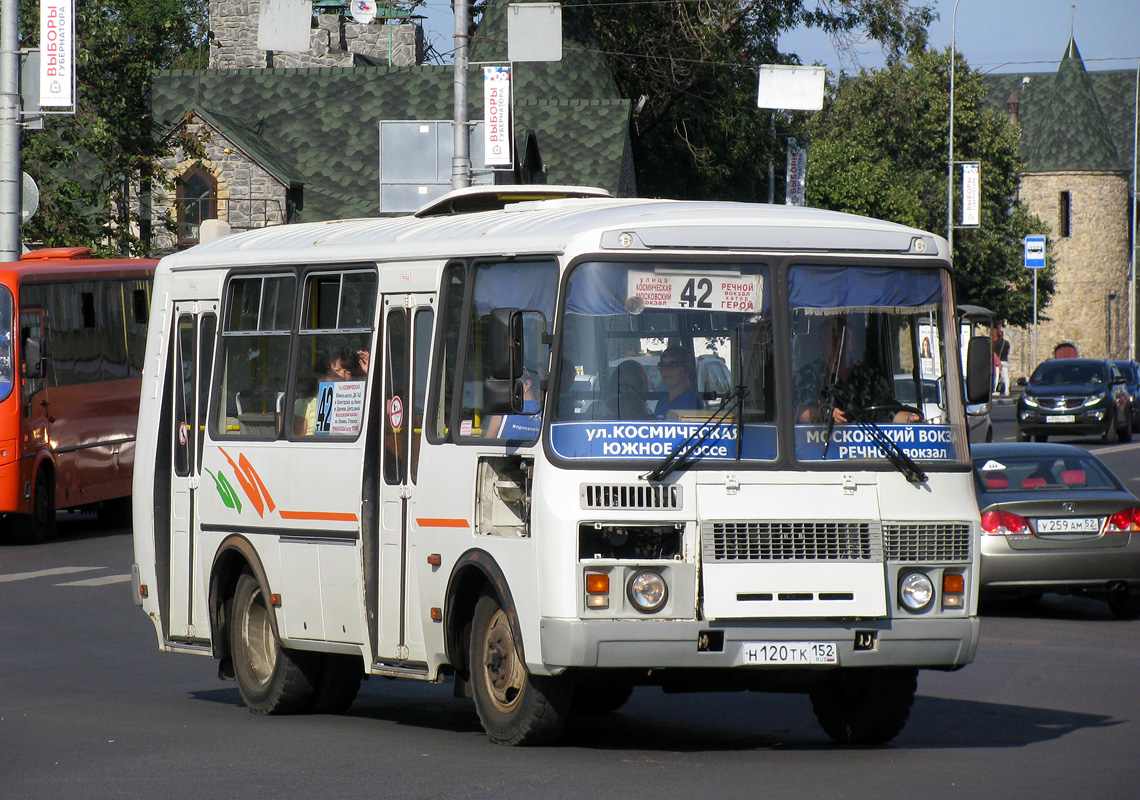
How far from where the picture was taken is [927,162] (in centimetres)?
8056

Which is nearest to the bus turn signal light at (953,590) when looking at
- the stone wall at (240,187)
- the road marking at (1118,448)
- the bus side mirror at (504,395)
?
the bus side mirror at (504,395)

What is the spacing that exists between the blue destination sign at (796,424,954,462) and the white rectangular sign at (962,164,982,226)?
61.7m

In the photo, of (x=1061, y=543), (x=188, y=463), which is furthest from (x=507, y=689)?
(x=1061, y=543)

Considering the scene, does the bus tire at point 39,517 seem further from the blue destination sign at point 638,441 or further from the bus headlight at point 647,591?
the bus headlight at point 647,591

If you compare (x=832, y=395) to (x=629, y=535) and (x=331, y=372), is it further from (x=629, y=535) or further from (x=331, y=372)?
(x=331, y=372)

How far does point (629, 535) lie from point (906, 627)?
132 cm

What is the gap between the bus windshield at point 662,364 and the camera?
8.66m

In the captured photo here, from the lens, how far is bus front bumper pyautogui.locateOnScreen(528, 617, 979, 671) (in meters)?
8.45

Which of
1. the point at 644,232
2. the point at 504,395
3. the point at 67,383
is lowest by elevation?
the point at 67,383

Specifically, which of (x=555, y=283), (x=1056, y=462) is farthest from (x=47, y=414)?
A: (x=555, y=283)

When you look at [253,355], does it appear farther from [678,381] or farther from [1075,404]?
[1075,404]

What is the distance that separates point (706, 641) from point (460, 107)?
722 inches

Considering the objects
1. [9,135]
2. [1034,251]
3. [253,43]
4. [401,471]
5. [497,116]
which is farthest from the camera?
[1034,251]

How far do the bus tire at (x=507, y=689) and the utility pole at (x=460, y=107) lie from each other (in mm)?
17094
